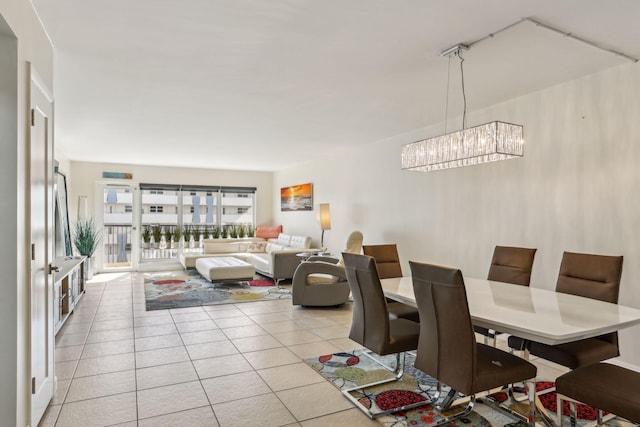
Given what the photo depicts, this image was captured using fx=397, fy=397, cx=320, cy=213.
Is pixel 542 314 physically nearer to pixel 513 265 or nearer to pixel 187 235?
pixel 513 265

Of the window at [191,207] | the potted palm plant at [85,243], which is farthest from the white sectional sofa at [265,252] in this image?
the potted palm plant at [85,243]

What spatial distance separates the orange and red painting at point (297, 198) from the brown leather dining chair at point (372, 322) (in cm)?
584

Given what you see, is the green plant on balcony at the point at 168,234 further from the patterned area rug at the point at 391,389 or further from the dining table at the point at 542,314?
the dining table at the point at 542,314

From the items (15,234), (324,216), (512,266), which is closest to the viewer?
(15,234)

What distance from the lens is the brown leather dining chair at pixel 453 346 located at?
6.77 ft

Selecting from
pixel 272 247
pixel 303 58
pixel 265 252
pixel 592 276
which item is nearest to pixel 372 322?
pixel 592 276

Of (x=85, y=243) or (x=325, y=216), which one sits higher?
(x=325, y=216)

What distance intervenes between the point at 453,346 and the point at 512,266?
1672mm

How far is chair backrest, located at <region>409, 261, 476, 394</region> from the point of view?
2061mm

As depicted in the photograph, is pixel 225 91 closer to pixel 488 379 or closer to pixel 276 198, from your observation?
pixel 488 379

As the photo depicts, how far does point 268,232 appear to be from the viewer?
10000mm

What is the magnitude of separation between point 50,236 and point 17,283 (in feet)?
2.72

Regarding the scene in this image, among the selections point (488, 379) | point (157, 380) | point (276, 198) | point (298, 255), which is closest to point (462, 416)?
point (488, 379)

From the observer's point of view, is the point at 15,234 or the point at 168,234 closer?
the point at 15,234
